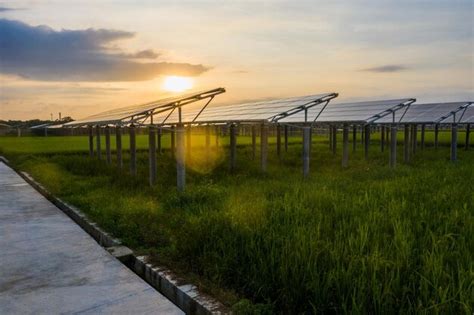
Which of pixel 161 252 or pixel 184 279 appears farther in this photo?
pixel 161 252

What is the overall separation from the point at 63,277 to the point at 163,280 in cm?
126

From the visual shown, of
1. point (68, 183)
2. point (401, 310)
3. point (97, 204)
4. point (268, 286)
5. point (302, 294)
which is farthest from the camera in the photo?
point (68, 183)

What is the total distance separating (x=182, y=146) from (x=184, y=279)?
5.14 m

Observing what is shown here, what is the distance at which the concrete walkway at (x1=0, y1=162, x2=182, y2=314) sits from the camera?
13.5ft

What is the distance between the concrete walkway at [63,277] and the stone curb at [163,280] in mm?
120

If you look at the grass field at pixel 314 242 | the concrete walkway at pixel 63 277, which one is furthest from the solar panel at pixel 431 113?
the concrete walkway at pixel 63 277

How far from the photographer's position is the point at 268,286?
385 centimetres

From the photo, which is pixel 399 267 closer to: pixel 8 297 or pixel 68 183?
pixel 8 297

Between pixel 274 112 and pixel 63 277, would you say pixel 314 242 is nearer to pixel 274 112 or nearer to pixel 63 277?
pixel 63 277

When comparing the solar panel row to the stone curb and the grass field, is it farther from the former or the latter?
the stone curb

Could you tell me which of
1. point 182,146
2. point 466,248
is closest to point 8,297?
point 466,248

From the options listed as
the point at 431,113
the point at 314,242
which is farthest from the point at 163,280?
the point at 431,113

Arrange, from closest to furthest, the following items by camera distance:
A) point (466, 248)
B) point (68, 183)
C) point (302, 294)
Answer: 1. point (302, 294)
2. point (466, 248)
3. point (68, 183)

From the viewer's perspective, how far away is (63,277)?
4.89m
